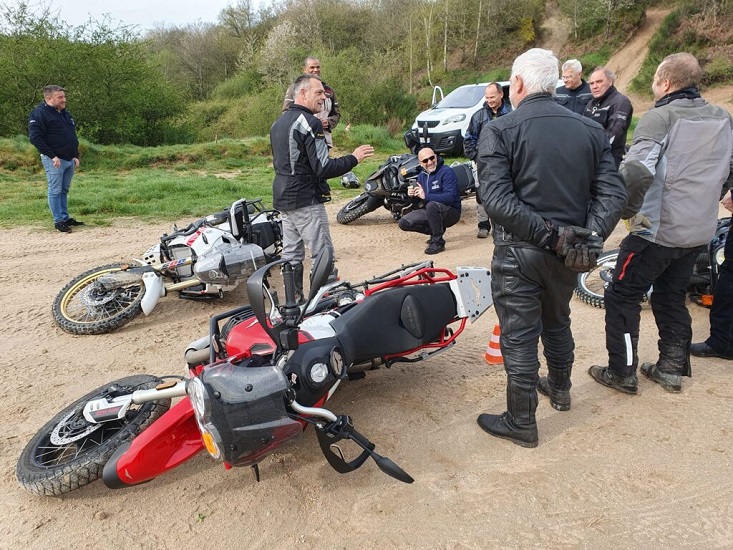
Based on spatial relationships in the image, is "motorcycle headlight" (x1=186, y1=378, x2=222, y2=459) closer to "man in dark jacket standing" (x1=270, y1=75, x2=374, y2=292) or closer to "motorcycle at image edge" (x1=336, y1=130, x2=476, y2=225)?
"man in dark jacket standing" (x1=270, y1=75, x2=374, y2=292)

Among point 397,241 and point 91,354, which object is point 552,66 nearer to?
point 91,354

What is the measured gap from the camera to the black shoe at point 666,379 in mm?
3340

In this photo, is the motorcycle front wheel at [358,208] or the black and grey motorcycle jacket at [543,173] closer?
the black and grey motorcycle jacket at [543,173]

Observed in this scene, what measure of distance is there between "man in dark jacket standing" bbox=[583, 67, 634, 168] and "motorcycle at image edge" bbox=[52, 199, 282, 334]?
367 centimetres

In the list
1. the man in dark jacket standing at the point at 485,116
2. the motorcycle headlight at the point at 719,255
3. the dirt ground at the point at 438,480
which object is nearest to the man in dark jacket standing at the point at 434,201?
the man in dark jacket standing at the point at 485,116

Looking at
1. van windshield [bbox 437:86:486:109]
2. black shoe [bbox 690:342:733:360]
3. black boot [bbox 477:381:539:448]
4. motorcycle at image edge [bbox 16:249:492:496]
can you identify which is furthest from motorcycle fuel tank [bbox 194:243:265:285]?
van windshield [bbox 437:86:486:109]

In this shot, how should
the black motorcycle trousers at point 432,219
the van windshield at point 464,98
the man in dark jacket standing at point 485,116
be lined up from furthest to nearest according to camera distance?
the van windshield at point 464,98 < the black motorcycle trousers at point 432,219 < the man in dark jacket standing at point 485,116

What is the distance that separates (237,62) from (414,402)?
4047cm

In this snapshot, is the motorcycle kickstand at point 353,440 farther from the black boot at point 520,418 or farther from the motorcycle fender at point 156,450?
the black boot at point 520,418

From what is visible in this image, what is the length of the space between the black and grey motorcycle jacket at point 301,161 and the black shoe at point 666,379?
105 inches

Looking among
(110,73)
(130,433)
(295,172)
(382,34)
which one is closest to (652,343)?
(295,172)

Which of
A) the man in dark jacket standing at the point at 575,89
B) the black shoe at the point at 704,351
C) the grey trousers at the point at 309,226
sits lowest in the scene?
the black shoe at the point at 704,351

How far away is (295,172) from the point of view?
4512 millimetres

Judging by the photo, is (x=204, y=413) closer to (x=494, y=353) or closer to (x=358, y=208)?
(x=494, y=353)
